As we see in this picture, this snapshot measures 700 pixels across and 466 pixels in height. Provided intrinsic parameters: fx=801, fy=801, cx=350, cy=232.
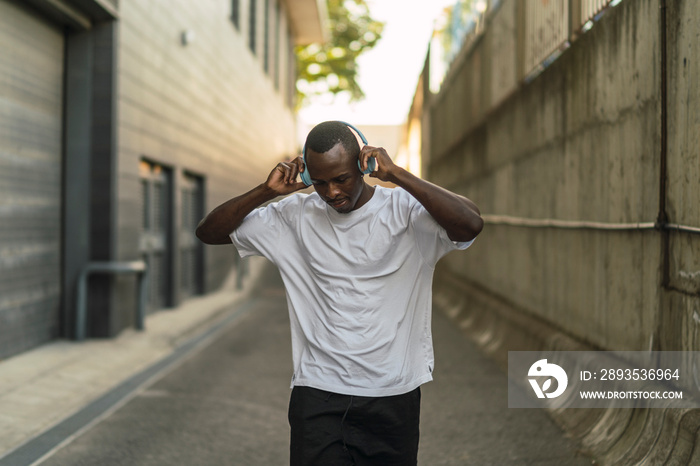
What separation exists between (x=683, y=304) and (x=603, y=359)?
1.37m

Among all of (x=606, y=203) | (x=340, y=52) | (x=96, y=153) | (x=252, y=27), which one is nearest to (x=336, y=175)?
(x=606, y=203)

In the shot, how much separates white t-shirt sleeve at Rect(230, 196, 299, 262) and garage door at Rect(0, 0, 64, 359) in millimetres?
5335

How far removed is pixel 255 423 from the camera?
5.82 metres

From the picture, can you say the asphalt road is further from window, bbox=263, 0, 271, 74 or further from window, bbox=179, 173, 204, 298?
window, bbox=263, 0, 271, 74

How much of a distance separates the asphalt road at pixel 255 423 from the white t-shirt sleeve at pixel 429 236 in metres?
2.40

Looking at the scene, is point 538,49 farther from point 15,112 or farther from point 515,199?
point 15,112

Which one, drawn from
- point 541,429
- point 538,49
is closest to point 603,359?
point 541,429

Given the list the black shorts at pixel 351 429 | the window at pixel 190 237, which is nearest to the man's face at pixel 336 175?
the black shorts at pixel 351 429

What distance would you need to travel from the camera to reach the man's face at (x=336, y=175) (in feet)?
9.07

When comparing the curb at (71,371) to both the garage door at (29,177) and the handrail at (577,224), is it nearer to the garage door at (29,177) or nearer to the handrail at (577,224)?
the garage door at (29,177)

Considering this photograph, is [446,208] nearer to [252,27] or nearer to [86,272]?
[86,272]

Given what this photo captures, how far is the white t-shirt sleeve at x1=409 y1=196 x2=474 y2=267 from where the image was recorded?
2816mm

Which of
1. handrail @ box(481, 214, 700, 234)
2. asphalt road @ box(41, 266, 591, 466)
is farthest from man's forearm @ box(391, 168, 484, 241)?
asphalt road @ box(41, 266, 591, 466)

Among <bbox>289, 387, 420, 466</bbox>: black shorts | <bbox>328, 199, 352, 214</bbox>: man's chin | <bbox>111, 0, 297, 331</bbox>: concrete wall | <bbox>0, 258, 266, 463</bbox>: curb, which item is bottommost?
<bbox>0, 258, 266, 463</bbox>: curb
